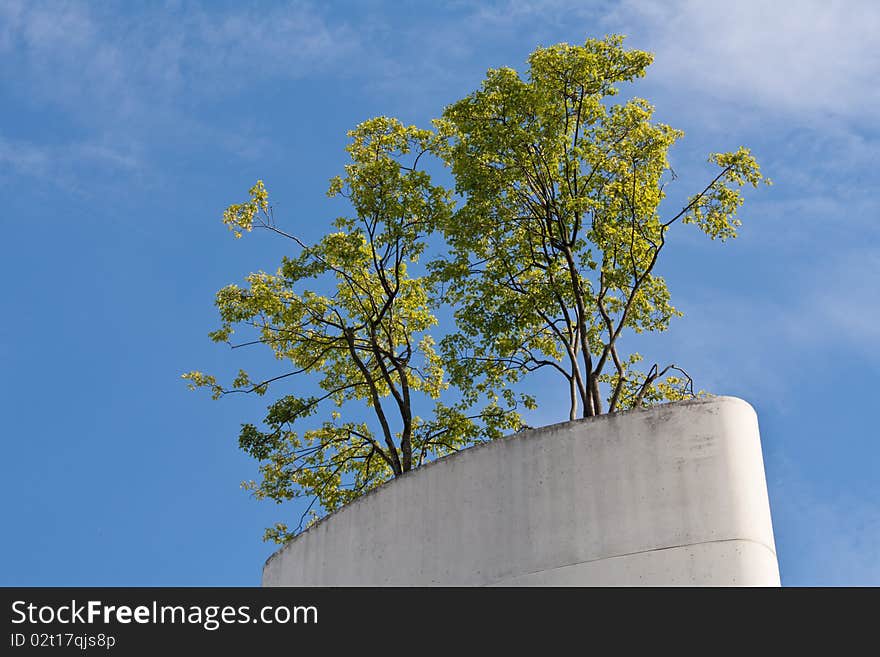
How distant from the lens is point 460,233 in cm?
1586

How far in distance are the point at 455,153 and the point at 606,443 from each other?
6.10 meters

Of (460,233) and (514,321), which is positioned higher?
(460,233)

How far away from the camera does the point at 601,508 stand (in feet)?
33.9

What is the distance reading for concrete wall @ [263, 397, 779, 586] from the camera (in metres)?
10.1

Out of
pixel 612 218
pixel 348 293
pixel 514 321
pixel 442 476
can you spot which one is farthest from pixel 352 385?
pixel 442 476

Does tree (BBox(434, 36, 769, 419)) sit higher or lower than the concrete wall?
higher

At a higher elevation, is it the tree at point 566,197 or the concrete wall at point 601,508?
the tree at point 566,197

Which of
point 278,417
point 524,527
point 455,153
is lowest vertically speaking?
point 524,527

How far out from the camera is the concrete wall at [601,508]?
10086 millimetres
